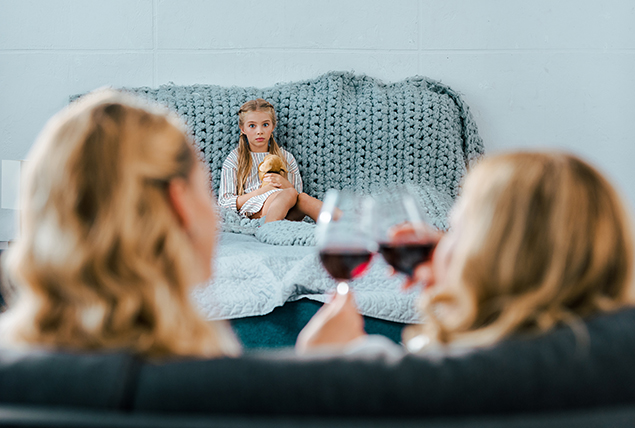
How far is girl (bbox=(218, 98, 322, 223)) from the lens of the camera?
2.33m

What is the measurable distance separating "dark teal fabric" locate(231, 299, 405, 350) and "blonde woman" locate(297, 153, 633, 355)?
0.75 meters

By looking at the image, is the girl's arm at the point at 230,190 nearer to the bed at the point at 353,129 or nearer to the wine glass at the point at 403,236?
the bed at the point at 353,129

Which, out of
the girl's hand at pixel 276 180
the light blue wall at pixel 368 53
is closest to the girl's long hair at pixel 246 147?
the girl's hand at pixel 276 180

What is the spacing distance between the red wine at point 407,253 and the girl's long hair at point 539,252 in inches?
5.0

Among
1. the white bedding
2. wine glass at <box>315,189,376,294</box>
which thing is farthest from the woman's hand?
the white bedding

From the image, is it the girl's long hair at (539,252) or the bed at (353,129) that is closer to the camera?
the girl's long hair at (539,252)

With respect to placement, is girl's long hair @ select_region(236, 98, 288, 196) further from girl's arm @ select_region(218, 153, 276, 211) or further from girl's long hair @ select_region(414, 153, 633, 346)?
girl's long hair @ select_region(414, 153, 633, 346)

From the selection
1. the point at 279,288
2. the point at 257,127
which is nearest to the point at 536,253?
the point at 279,288

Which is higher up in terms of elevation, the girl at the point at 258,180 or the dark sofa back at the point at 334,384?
the girl at the point at 258,180

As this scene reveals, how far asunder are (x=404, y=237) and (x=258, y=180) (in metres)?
1.89

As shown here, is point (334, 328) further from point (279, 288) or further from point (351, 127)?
point (351, 127)

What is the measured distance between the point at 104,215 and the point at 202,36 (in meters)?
2.47

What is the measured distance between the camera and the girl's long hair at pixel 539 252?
49 centimetres

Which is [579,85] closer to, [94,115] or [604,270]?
[604,270]
